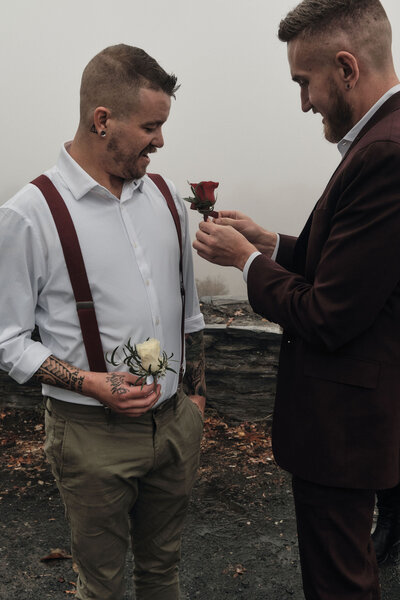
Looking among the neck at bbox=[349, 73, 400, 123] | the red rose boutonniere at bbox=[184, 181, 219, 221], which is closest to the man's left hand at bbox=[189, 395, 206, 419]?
the red rose boutonniere at bbox=[184, 181, 219, 221]

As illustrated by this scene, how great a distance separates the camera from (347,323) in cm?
202

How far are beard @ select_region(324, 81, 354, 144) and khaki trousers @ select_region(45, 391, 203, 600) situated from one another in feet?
4.05

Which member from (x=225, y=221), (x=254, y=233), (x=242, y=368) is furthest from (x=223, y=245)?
(x=242, y=368)

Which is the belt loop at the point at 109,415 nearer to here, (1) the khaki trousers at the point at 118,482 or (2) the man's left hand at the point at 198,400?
Result: (1) the khaki trousers at the point at 118,482

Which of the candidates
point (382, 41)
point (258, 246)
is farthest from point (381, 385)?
point (382, 41)

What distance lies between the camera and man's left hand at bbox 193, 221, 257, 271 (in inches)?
92.4

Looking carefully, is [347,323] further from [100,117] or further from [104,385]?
[100,117]

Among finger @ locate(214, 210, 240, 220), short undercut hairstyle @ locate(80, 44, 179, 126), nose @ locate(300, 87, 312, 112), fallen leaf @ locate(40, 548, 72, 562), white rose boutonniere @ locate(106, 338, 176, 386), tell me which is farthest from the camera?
fallen leaf @ locate(40, 548, 72, 562)

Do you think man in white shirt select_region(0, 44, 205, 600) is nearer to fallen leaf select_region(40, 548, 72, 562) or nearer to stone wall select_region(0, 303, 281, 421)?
fallen leaf select_region(40, 548, 72, 562)

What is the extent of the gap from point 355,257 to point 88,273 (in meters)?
0.94

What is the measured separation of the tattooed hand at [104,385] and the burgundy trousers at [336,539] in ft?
2.37

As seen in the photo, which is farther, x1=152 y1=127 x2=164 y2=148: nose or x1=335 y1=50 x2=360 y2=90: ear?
x1=152 y1=127 x2=164 y2=148: nose

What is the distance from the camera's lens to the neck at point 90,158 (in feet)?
7.44

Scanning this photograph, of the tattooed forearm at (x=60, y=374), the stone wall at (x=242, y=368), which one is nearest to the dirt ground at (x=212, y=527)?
the stone wall at (x=242, y=368)
